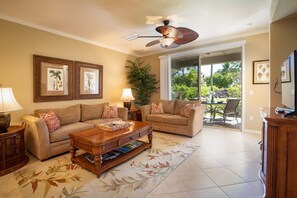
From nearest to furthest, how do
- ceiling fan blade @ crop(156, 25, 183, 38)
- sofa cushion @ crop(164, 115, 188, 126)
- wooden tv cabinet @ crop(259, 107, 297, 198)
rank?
1. wooden tv cabinet @ crop(259, 107, 297, 198)
2. ceiling fan blade @ crop(156, 25, 183, 38)
3. sofa cushion @ crop(164, 115, 188, 126)

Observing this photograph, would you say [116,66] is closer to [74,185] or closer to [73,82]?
[73,82]

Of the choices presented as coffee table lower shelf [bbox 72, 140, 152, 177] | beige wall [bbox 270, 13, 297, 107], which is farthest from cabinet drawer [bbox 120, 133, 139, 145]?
beige wall [bbox 270, 13, 297, 107]

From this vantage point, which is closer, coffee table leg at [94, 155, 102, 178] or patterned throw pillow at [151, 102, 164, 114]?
coffee table leg at [94, 155, 102, 178]

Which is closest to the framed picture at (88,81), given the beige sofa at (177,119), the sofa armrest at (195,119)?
the beige sofa at (177,119)

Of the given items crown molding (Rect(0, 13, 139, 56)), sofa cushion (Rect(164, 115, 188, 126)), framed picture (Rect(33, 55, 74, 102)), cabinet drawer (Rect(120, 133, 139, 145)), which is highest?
crown molding (Rect(0, 13, 139, 56))

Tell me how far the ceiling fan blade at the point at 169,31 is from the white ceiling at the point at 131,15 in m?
0.40

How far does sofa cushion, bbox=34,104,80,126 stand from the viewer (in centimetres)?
327

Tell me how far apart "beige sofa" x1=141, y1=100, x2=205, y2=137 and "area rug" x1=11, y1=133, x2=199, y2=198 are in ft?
3.56

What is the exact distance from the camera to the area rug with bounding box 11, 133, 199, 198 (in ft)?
6.01

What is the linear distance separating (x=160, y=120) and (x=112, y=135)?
86.5 inches

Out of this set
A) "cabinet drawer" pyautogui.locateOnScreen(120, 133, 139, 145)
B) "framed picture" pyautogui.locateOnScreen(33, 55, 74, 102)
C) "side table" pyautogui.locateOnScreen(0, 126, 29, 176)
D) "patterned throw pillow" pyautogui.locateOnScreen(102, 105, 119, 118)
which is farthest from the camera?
"patterned throw pillow" pyautogui.locateOnScreen(102, 105, 119, 118)

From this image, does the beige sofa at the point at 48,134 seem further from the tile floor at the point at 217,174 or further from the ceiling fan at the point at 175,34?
the ceiling fan at the point at 175,34

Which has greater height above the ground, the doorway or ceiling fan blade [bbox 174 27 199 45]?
ceiling fan blade [bbox 174 27 199 45]

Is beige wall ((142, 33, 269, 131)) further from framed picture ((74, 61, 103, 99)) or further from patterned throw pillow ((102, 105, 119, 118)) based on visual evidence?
framed picture ((74, 61, 103, 99))
